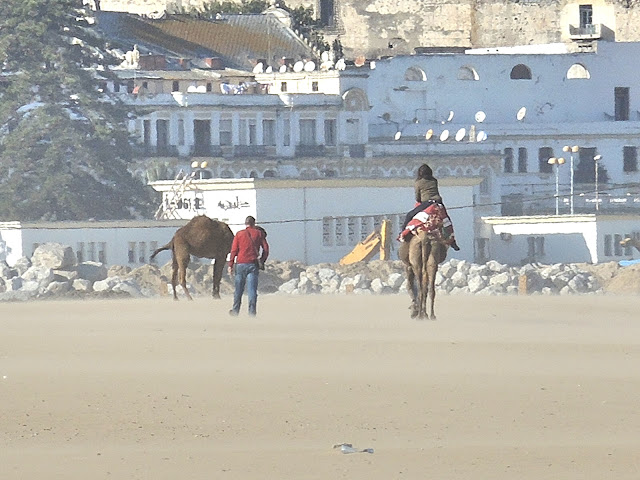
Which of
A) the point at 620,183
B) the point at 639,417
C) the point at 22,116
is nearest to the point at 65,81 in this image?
the point at 22,116

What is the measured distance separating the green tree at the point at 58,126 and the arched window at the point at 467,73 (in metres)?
19.8

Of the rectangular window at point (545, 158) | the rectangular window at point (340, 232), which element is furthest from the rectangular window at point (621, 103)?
the rectangular window at point (340, 232)

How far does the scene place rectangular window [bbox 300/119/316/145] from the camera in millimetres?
81562

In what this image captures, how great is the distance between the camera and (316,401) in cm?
1797

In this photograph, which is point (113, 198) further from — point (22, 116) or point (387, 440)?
point (387, 440)

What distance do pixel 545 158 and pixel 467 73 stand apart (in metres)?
4.93

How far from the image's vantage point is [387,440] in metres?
16.3

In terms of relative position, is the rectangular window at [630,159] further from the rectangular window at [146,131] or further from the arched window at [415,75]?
the rectangular window at [146,131]

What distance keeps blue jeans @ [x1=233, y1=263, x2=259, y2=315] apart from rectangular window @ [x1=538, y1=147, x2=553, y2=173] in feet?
196

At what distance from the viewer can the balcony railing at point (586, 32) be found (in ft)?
322

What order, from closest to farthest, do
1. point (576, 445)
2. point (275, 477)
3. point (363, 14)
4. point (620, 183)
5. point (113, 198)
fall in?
point (275, 477)
point (576, 445)
point (113, 198)
point (620, 183)
point (363, 14)

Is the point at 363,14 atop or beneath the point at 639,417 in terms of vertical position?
atop

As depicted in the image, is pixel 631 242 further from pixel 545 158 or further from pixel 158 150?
pixel 545 158

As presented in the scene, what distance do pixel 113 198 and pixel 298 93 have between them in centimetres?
1818
